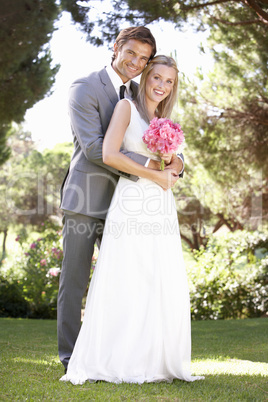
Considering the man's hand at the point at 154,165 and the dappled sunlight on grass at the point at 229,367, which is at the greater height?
the man's hand at the point at 154,165

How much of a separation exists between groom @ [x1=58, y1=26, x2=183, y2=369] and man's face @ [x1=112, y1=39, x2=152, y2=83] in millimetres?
165

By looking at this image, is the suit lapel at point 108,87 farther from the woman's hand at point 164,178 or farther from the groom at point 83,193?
the woman's hand at point 164,178

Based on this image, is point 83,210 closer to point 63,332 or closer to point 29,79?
point 63,332

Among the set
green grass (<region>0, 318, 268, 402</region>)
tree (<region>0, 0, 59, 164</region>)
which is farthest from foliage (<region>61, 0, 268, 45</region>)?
green grass (<region>0, 318, 268, 402</region>)

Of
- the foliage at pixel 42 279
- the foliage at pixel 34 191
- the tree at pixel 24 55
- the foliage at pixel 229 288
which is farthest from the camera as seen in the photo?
the foliage at pixel 34 191

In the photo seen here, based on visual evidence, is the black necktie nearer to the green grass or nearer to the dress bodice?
the dress bodice

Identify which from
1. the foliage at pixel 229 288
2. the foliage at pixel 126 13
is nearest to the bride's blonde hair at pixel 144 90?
the foliage at pixel 126 13

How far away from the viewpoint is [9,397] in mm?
2305

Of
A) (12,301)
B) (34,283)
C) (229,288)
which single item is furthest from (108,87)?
(12,301)

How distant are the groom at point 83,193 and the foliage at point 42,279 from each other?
5.61 m

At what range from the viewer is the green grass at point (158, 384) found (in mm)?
2342

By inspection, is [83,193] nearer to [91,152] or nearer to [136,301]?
[91,152]

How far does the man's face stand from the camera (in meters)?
3.10

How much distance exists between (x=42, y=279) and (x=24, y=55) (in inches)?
167
